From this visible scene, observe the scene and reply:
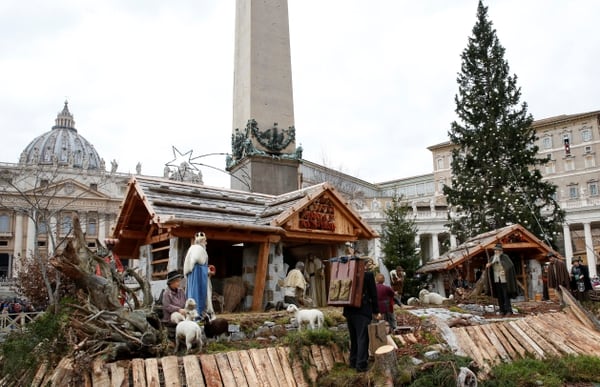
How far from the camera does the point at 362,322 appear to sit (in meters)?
8.20

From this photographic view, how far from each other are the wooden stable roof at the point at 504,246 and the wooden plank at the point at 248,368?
14.0 metres

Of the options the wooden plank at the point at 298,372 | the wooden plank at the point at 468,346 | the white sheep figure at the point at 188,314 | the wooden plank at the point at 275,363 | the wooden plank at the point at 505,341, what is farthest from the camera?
the wooden plank at the point at 505,341

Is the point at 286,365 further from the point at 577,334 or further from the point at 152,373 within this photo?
the point at 577,334

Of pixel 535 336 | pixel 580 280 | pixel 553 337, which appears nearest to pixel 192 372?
pixel 535 336

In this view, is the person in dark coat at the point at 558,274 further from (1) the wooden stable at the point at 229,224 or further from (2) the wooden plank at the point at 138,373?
(2) the wooden plank at the point at 138,373

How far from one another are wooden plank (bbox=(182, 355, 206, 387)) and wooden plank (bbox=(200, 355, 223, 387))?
7 centimetres

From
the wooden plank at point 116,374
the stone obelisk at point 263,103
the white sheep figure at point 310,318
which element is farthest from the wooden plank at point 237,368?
the stone obelisk at point 263,103

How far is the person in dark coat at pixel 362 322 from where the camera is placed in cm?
815

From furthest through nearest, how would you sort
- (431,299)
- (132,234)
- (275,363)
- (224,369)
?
(431,299), (132,234), (275,363), (224,369)

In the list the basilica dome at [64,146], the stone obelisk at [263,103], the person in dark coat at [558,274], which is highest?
the basilica dome at [64,146]

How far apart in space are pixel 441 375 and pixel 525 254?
1556cm

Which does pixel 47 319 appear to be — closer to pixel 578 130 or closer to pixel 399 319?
pixel 399 319

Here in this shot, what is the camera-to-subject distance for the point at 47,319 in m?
7.53

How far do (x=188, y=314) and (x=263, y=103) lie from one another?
8.65 m
